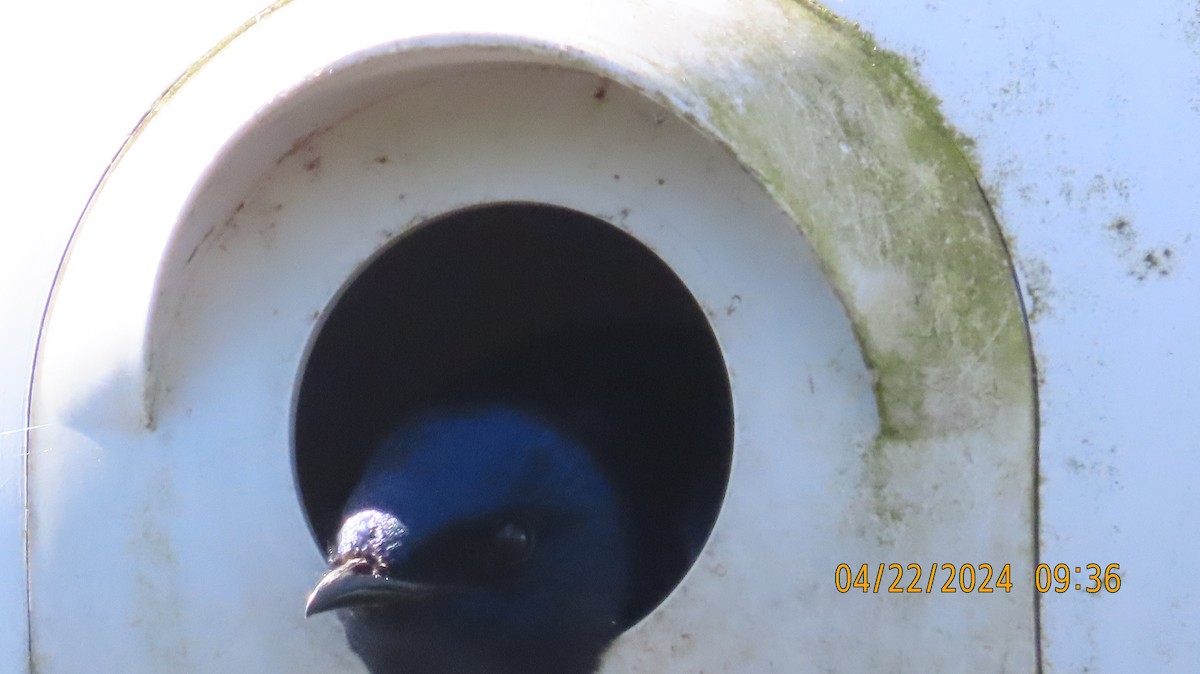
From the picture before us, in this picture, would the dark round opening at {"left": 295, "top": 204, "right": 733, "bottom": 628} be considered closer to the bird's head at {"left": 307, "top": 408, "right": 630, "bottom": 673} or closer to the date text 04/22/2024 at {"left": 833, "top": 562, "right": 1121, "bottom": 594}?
the bird's head at {"left": 307, "top": 408, "right": 630, "bottom": 673}

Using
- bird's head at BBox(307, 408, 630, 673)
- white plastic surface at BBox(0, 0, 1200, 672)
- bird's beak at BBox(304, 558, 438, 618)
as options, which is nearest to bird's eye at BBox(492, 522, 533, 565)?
bird's head at BBox(307, 408, 630, 673)

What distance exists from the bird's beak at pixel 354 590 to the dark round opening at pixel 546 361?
0.20m

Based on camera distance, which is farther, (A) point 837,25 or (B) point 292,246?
(B) point 292,246

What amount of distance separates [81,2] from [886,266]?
3.47 ft

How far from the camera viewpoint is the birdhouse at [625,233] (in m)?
1.34

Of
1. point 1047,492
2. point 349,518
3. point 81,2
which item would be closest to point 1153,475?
point 1047,492

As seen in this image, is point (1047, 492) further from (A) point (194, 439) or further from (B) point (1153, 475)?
(A) point (194, 439)

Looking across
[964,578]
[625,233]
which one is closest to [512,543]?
[625,233]

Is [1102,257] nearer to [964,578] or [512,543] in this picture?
[964,578]

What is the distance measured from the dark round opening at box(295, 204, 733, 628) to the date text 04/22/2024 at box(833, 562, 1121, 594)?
17.5 inches

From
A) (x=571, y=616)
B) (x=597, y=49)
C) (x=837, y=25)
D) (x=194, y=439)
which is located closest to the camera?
(x=597, y=49)

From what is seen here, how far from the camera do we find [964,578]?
53.8 inches

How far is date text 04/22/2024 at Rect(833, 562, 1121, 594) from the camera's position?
1338 mm

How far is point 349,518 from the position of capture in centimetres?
156
